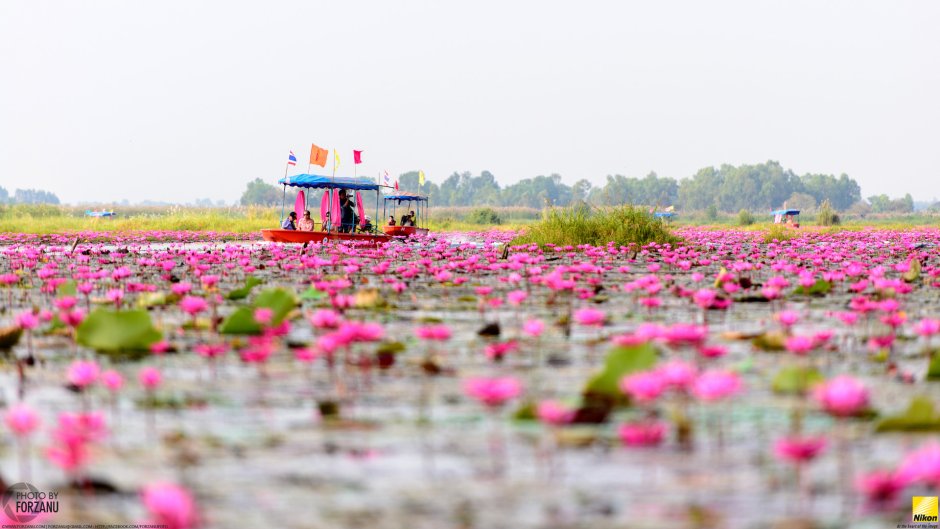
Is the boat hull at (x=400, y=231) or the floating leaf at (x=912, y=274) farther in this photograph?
the boat hull at (x=400, y=231)

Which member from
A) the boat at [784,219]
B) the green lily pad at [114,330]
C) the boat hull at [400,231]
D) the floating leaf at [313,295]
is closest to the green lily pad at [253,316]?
the green lily pad at [114,330]

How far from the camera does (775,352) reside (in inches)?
144

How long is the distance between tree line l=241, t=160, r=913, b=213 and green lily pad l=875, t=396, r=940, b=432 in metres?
119

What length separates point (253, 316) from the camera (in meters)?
4.12

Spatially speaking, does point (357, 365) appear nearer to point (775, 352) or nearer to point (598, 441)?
point (598, 441)

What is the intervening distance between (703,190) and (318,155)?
421 feet

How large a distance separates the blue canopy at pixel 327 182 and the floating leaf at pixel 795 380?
49.6 feet

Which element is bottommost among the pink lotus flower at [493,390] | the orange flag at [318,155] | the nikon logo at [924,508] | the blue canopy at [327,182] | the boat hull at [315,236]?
the nikon logo at [924,508]

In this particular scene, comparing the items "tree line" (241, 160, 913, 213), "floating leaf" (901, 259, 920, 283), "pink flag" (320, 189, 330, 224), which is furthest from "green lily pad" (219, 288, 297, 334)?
"tree line" (241, 160, 913, 213)

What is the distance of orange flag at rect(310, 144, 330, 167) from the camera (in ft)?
57.3

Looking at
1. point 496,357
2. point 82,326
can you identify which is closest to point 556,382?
point 496,357

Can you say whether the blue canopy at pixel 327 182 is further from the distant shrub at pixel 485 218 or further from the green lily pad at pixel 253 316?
the distant shrub at pixel 485 218

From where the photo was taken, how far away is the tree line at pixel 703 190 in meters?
133

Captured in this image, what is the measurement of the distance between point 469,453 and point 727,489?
2.05 feet
